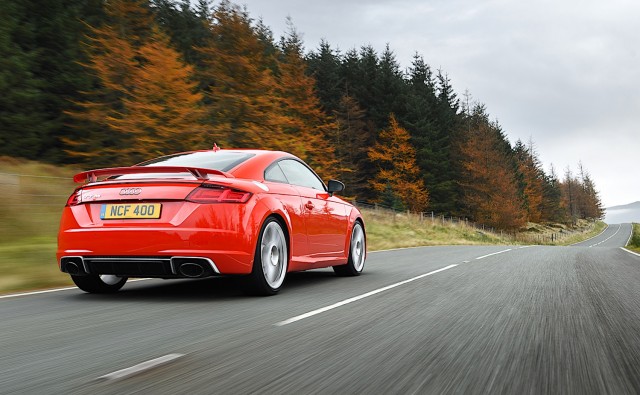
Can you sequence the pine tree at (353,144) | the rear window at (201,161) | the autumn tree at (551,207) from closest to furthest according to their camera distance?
1. the rear window at (201,161)
2. the pine tree at (353,144)
3. the autumn tree at (551,207)

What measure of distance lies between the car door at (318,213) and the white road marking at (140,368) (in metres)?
3.56

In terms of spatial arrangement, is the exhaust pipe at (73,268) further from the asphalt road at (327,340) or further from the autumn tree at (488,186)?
the autumn tree at (488,186)

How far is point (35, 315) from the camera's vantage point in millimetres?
4637

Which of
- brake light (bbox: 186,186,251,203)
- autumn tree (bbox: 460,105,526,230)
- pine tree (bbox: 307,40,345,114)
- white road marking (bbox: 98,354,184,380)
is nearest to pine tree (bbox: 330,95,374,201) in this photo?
pine tree (bbox: 307,40,345,114)

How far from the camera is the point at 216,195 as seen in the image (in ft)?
17.3

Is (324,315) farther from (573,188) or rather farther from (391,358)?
(573,188)

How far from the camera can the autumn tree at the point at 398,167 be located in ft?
173

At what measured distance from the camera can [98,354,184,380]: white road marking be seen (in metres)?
2.76

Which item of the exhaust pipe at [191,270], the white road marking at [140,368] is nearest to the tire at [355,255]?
the exhaust pipe at [191,270]

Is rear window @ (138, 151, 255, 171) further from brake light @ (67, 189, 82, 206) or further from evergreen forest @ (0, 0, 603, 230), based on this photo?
evergreen forest @ (0, 0, 603, 230)

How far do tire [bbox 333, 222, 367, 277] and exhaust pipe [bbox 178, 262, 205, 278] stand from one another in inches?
128

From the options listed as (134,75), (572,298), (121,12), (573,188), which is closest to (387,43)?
(121,12)

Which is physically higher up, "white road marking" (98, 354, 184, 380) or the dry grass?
the dry grass

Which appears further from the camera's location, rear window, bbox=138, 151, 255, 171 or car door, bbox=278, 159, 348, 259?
car door, bbox=278, 159, 348, 259
